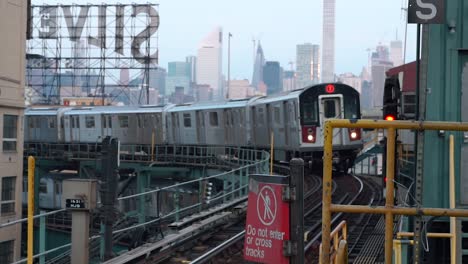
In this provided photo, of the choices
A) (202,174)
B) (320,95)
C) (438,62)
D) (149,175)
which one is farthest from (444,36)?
(149,175)

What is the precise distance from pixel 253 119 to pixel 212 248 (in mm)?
18457

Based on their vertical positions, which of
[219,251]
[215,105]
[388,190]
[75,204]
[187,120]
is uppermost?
[215,105]

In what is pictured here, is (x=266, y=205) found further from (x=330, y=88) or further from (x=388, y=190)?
(x=330, y=88)

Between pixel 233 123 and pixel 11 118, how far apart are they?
491 inches

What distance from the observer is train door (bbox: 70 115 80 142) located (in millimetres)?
47469

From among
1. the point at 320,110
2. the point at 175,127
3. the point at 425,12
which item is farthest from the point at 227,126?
the point at 425,12

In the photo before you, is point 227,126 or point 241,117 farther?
point 227,126

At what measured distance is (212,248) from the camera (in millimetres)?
12609

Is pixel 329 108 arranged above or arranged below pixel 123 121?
above

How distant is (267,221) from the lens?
5.73 meters

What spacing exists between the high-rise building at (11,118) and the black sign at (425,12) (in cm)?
1907

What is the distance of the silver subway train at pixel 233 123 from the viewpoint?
24.5m

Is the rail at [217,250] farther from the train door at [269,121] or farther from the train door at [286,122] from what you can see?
the train door at [269,121]

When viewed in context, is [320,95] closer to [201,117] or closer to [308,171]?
[308,171]
